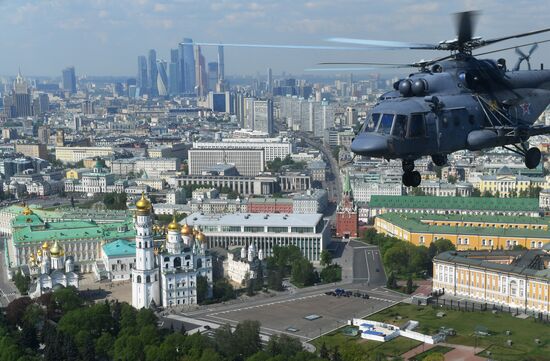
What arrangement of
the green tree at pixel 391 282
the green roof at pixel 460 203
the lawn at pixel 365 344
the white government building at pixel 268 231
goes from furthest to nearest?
the green roof at pixel 460 203 < the white government building at pixel 268 231 < the green tree at pixel 391 282 < the lawn at pixel 365 344

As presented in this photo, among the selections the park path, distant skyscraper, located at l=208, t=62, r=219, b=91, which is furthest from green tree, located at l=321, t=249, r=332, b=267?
distant skyscraper, located at l=208, t=62, r=219, b=91

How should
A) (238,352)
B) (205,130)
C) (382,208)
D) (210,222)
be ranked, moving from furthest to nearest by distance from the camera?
1. (205,130)
2. (382,208)
3. (210,222)
4. (238,352)

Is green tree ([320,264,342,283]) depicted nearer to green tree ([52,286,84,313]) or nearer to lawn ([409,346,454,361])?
lawn ([409,346,454,361])

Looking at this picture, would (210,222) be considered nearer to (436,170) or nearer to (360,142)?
(436,170)

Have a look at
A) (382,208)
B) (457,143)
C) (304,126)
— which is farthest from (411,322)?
(304,126)

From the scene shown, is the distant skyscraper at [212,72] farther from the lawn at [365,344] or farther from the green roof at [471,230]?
the lawn at [365,344]

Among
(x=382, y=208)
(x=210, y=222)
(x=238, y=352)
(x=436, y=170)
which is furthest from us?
(x=436, y=170)

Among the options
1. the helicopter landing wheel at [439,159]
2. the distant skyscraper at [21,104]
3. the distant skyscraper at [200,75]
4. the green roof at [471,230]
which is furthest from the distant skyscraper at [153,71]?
the helicopter landing wheel at [439,159]
